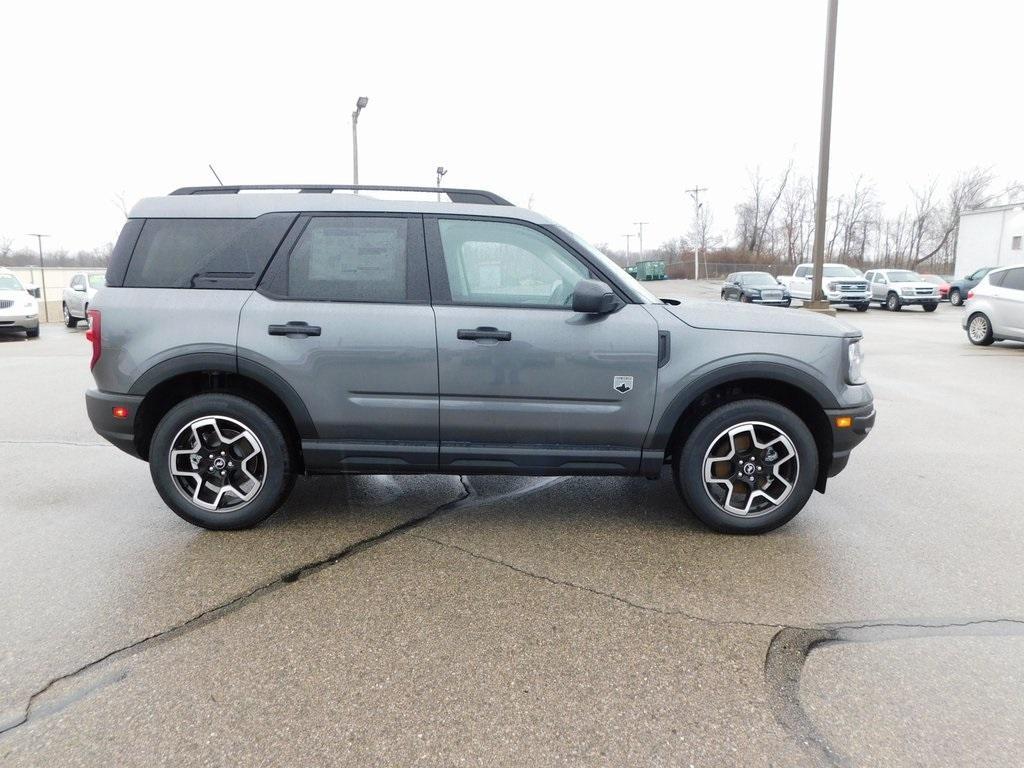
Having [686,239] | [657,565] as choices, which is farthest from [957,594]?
[686,239]

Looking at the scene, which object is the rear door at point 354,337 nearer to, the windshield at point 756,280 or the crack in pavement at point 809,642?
the crack in pavement at point 809,642

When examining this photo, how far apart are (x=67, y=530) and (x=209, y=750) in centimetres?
256

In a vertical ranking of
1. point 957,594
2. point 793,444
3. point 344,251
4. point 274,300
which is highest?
point 344,251

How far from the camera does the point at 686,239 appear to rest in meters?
→ 81.8

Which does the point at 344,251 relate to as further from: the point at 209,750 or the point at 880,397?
the point at 880,397

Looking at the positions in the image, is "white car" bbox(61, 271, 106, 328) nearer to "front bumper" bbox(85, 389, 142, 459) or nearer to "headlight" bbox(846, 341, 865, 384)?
"front bumper" bbox(85, 389, 142, 459)

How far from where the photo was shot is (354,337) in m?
3.85

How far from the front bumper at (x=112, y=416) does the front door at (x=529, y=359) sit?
5.85 ft

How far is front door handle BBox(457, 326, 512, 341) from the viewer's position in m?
3.81

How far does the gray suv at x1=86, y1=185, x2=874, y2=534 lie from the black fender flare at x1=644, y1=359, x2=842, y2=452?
12 mm

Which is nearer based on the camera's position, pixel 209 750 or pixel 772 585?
pixel 209 750

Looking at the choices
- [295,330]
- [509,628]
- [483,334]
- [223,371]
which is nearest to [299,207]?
[295,330]

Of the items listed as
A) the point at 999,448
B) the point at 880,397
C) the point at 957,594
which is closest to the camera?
the point at 957,594

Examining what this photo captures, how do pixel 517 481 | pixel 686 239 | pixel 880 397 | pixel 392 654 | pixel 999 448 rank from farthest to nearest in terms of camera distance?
pixel 686 239 → pixel 880 397 → pixel 999 448 → pixel 517 481 → pixel 392 654
